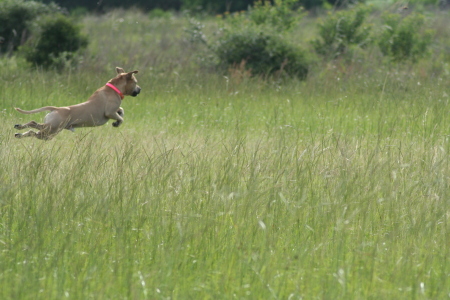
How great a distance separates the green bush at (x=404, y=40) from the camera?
15.8 m

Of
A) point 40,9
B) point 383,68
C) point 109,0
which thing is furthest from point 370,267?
point 109,0

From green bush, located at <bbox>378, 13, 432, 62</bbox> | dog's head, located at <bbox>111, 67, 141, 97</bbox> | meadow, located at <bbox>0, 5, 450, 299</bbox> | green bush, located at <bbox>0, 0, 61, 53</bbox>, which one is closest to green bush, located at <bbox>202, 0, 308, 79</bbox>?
green bush, located at <bbox>378, 13, 432, 62</bbox>

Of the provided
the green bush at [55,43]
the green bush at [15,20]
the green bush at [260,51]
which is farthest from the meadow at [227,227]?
the green bush at [15,20]

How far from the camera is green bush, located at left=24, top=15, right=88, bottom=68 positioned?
14109 mm

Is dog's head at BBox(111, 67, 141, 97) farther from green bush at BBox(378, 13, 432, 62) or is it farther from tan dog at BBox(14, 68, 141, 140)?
green bush at BBox(378, 13, 432, 62)

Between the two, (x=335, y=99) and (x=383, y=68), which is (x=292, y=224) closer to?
(x=335, y=99)

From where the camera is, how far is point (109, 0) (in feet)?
121

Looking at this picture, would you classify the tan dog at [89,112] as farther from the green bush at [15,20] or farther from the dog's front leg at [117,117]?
the green bush at [15,20]

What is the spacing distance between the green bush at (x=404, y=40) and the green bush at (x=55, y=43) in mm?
6286

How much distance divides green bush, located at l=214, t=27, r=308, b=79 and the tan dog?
6.09 m

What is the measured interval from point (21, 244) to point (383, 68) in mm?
11009

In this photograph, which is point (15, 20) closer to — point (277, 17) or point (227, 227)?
point (277, 17)

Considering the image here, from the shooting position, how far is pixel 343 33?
15.8m

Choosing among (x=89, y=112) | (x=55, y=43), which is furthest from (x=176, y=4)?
(x=89, y=112)
